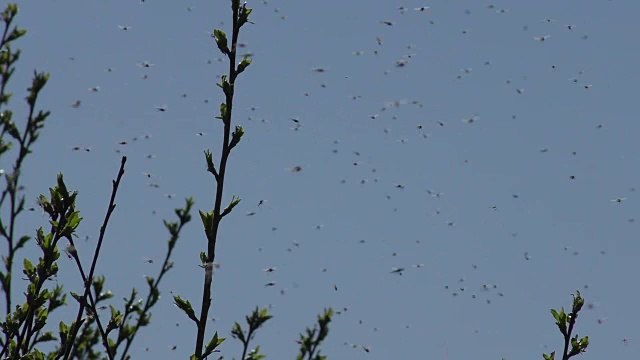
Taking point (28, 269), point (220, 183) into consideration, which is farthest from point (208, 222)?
point (28, 269)

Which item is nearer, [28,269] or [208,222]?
[208,222]

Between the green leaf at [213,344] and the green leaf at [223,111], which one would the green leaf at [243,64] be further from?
the green leaf at [213,344]

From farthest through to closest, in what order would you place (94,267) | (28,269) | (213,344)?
(28,269) < (213,344) < (94,267)

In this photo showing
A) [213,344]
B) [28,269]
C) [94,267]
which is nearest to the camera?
[94,267]

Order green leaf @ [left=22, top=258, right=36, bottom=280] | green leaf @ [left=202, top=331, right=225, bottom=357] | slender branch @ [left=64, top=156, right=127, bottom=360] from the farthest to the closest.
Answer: green leaf @ [left=22, top=258, right=36, bottom=280]
green leaf @ [left=202, top=331, right=225, bottom=357]
slender branch @ [left=64, top=156, right=127, bottom=360]

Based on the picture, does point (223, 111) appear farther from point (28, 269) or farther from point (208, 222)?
point (28, 269)

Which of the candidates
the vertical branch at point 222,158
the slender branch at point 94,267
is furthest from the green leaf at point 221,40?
the slender branch at point 94,267

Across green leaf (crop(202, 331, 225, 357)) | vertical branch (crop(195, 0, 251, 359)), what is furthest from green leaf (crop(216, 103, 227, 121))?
green leaf (crop(202, 331, 225, 357))

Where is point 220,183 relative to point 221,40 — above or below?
below

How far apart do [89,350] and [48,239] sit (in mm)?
2466

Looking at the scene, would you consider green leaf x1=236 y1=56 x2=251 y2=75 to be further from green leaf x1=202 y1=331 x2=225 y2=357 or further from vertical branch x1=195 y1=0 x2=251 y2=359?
green leaf x1=202 y1=331 x2=225 y2=357

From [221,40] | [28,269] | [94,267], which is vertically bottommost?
[94,267]

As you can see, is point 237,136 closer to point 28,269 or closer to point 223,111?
point 223,111

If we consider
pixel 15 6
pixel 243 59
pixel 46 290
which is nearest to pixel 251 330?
pixel 46 290
